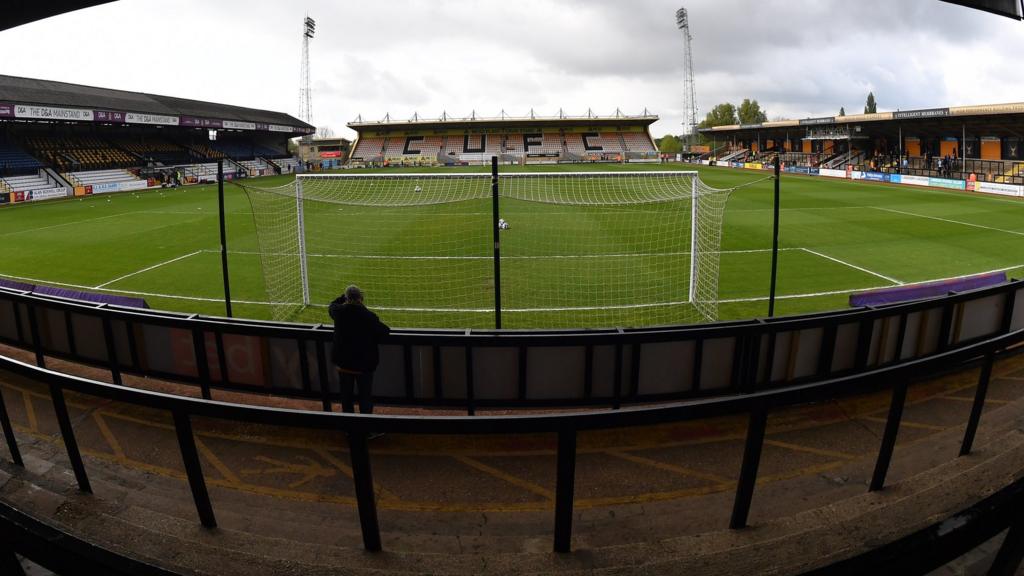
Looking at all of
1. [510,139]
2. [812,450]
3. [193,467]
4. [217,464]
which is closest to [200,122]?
[510,139]

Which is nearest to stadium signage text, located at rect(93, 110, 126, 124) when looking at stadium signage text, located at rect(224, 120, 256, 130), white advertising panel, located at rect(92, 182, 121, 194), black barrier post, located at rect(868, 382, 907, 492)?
white advertising panel, located at rect(92, 182, 121, 194)

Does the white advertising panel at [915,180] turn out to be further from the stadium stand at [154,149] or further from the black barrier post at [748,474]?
the stadium stand at [154,149]

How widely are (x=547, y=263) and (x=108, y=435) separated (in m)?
13.6

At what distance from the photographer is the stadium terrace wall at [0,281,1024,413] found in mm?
6176

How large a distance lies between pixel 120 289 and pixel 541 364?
47.5 ft

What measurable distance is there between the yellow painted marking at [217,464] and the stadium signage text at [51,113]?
4655cm

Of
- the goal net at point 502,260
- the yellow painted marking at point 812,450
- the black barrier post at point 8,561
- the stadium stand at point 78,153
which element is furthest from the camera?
the stadium stand at point 78,153

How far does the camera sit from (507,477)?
5.27 m

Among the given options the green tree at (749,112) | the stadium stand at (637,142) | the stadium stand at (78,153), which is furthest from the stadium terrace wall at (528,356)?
the green tree at (749,112)

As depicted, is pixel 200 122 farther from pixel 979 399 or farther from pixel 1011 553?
pixel 1011 553

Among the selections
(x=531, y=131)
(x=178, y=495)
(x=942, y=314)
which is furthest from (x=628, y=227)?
(x=531, y=131)

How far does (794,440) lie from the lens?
590 cm

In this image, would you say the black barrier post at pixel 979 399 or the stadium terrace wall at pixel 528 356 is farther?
the stadium terrace wall at pixel 528 356

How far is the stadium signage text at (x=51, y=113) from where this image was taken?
3947cm
